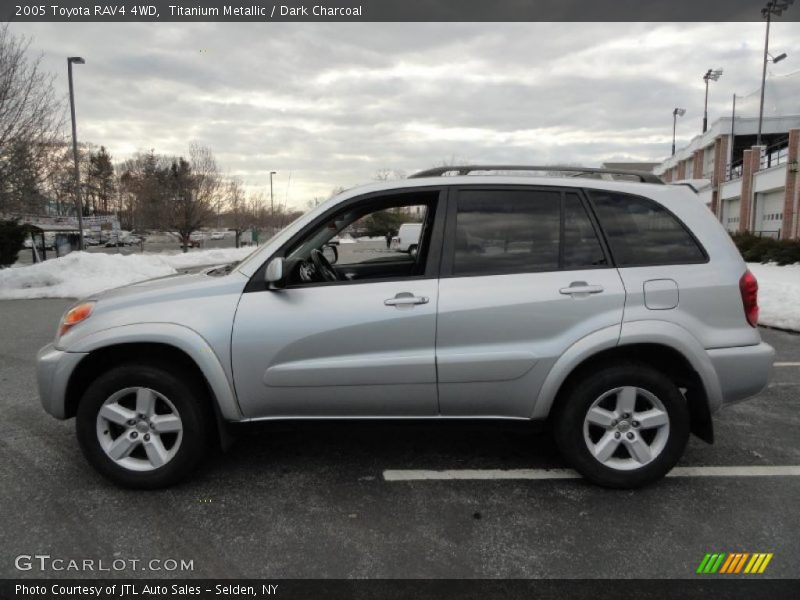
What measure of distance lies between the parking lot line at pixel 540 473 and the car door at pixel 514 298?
490 mm

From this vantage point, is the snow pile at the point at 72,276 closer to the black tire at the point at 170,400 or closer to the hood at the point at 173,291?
the hood at the point at 173,291

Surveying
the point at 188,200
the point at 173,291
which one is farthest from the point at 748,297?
the point at 188,200

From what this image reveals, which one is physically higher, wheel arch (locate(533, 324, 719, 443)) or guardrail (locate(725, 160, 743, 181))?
guardrail (locate(725, 160, 743, 181))

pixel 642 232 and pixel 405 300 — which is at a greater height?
pixel 642 232

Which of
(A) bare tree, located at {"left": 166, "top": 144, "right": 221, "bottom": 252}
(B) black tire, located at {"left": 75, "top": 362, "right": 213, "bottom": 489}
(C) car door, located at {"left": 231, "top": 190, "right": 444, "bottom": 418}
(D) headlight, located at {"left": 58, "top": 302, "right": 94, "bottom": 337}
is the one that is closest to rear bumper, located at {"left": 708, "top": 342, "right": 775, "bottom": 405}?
(C) car door, located at {"left": 231, "top": 190, "right": 444, "bottom": 418}

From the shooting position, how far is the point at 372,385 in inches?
124

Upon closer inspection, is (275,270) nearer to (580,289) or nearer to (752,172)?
(580,289)

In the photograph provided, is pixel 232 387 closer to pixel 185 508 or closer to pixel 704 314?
pixel 185 508

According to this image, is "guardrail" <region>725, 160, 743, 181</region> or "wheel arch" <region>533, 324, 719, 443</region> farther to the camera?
"guardrail" <region>725, 160, 743, 181</region>

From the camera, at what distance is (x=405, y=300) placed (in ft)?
10.1

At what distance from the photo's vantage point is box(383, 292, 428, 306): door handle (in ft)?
10.1
